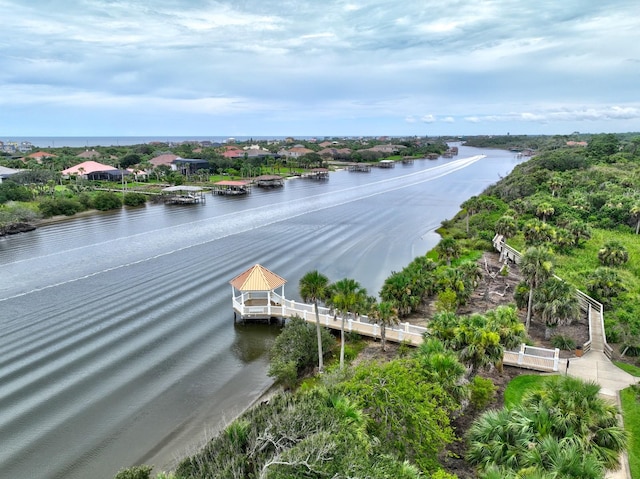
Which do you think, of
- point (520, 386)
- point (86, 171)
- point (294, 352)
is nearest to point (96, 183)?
point (86, 171)

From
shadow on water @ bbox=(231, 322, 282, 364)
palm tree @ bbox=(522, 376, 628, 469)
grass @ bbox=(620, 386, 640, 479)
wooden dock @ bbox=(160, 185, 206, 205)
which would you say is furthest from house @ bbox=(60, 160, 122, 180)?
grass @ bbox=(620, 386, 640, 479)

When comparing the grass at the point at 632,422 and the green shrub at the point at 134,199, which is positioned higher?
the green shrub at the point at 134,199

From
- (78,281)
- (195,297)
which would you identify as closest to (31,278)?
(78,281)

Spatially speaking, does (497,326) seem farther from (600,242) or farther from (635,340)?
(600,242)

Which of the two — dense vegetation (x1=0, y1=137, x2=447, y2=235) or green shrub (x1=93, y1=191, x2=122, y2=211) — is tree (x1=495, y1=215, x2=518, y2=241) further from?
green shrub (x1=93, y1=191, x2=122, y2=211)

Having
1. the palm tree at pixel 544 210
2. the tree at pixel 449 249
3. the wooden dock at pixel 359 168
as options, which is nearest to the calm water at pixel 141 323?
the tree at pixel 449 249

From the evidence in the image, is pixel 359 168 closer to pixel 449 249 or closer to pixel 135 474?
pixel 449 249

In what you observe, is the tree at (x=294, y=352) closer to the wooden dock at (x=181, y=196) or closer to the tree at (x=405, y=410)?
the tree at (x=405, y=410)
